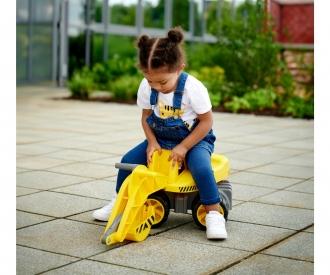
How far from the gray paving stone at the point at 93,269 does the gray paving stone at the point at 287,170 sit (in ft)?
9.50

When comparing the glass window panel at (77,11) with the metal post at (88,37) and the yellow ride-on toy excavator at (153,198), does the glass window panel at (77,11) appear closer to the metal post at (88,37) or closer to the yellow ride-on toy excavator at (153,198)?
the metal post at (88,37)

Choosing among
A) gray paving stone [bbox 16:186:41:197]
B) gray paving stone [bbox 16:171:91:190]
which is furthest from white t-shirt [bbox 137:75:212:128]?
Result: gray paving stone [bbox 16:171:91:190]

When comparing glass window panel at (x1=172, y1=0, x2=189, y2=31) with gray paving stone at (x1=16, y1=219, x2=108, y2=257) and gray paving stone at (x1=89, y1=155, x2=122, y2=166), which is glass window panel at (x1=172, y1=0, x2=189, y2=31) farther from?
gray paving stone at (x1=16, y1=219, x2=108, y2=257)

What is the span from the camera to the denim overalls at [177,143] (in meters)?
3.96

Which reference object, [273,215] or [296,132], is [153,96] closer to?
[273,215]

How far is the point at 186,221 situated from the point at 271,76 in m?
8.02

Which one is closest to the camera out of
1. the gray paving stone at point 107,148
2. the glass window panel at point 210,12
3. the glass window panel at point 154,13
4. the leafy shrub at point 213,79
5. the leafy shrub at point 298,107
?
the gray paving stone at point 107,148

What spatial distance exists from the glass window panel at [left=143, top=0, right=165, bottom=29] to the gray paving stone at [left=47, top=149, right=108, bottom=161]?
12056 mm

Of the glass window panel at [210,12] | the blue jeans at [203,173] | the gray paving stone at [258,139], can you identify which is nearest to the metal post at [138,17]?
the glass window panel at [210,12]

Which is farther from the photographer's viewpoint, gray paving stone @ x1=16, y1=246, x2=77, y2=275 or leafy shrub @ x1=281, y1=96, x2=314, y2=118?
leafy shrub @ x1=281, y1=96, x2=314, y2=118

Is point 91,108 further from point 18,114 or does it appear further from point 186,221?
point 186,221

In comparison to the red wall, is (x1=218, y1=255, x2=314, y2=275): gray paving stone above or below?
below

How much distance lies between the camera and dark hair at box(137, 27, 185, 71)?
383cm
